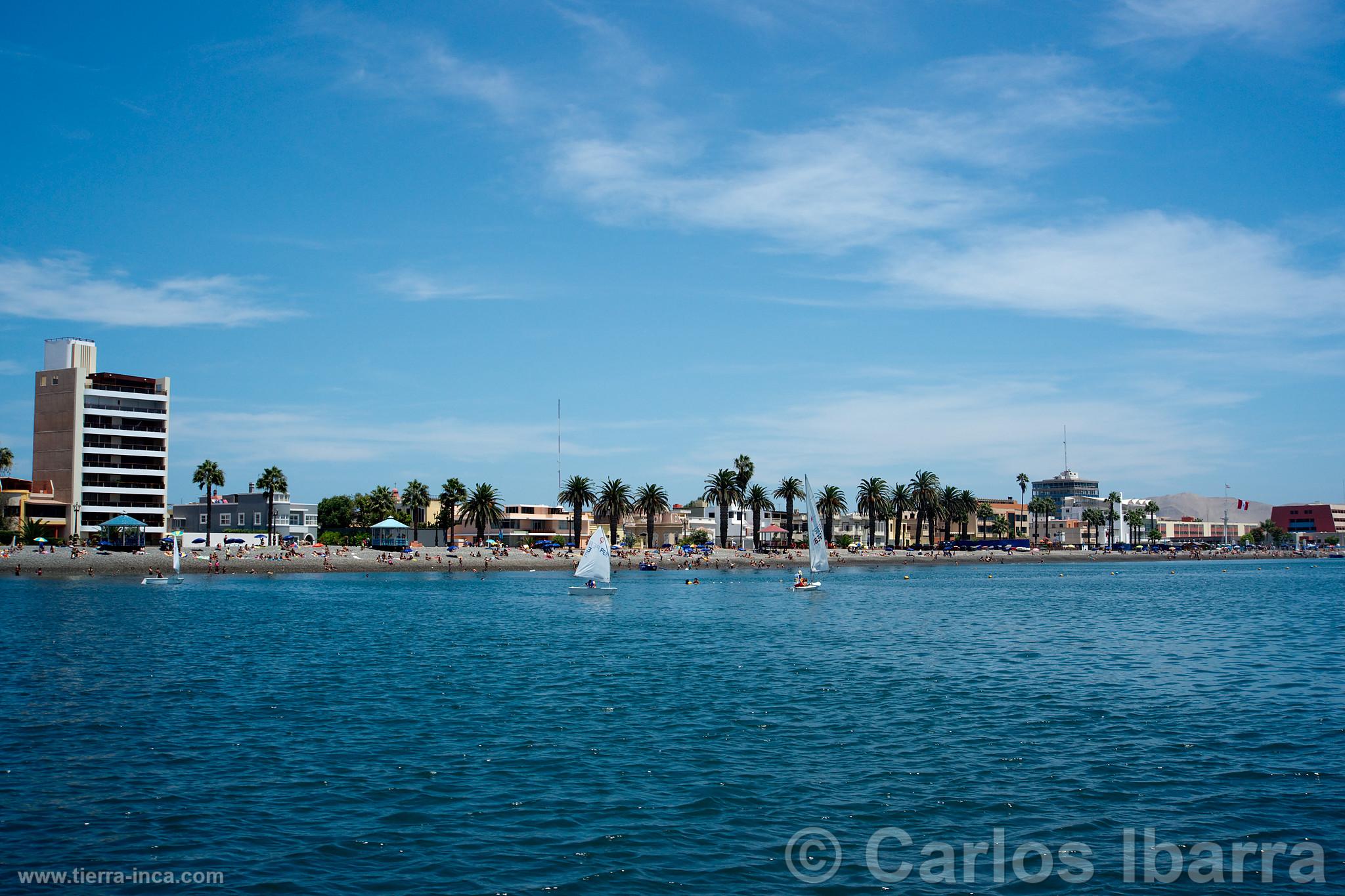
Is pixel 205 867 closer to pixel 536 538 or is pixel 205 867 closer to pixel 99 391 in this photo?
pixel 99 391

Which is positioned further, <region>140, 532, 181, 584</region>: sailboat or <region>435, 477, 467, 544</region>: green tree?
<region>435, 477, 467, 544</region>: green tree

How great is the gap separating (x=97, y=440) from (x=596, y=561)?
87686 millimetres

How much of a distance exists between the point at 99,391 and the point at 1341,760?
490 ft

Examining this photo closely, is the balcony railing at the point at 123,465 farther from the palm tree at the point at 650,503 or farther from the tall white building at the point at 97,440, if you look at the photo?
the palm tree at the point at 650,503

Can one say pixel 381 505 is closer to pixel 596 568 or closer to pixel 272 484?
pixel 272 484

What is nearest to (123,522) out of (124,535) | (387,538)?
(124,535)

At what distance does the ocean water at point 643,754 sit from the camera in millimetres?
17047

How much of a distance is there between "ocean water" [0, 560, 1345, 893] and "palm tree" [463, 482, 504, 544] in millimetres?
108140

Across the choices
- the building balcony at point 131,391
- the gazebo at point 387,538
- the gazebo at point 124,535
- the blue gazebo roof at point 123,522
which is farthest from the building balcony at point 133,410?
the gazebo at point 387,538

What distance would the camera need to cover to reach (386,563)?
133 m

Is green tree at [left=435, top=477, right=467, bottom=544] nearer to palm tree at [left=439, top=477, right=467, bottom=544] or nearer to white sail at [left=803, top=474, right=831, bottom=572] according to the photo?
palm tree at [left=439, top=477, right=467, bottom=544]

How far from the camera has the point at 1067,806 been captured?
2005 cm

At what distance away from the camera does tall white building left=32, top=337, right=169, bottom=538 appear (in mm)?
133625

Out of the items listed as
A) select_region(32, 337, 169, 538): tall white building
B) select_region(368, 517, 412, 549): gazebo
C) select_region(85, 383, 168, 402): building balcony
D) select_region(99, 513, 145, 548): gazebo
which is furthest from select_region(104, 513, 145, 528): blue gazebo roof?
select_region(368, 517, 412, 549): gazebo
